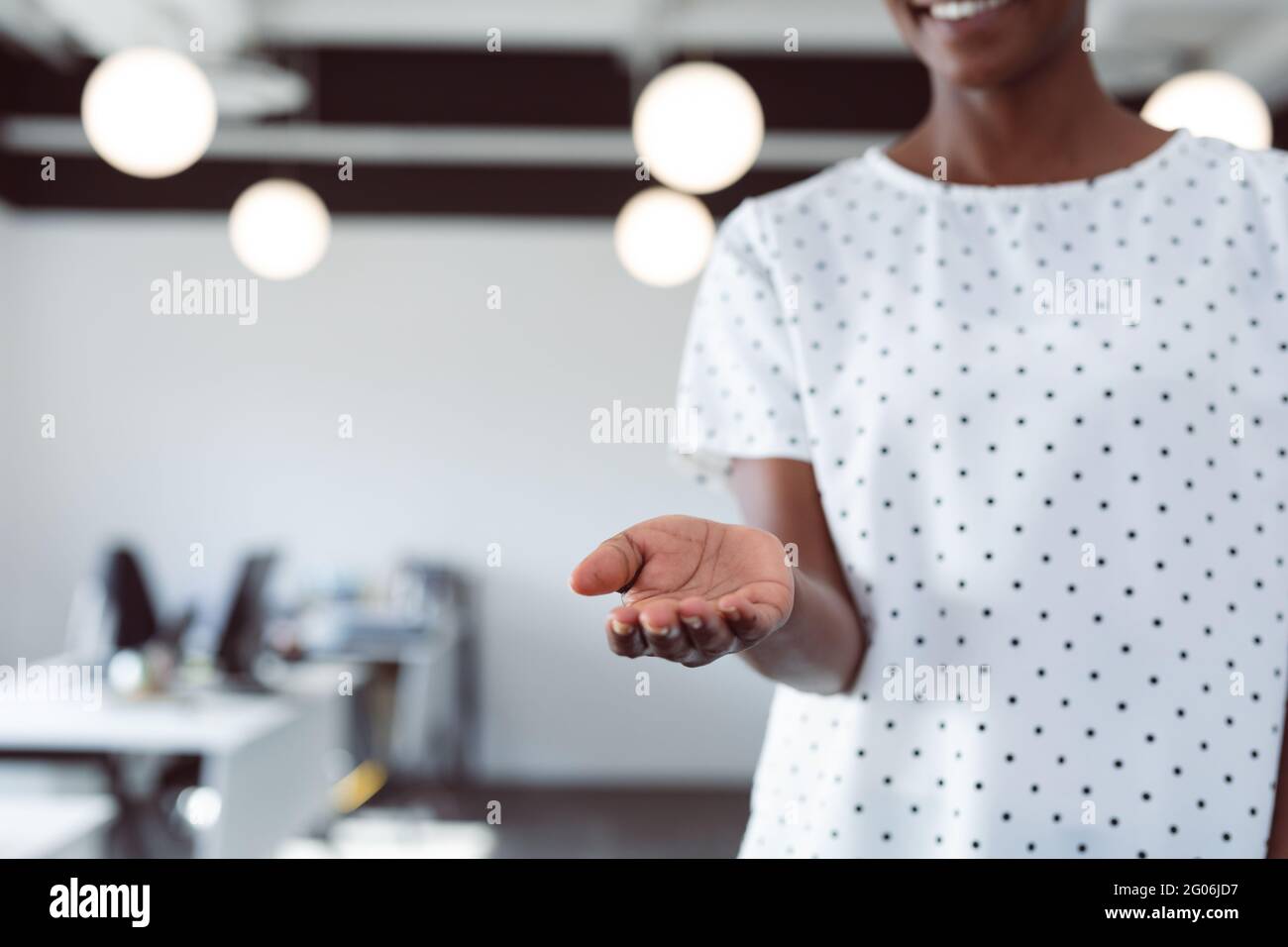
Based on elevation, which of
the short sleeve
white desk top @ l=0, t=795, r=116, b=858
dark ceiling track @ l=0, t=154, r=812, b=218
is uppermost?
dark ceiling track @ l=0, t=154, r=812, b=218

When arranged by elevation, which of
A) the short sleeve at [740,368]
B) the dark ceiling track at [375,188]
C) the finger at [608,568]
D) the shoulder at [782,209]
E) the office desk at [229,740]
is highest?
the dark ceiling track at [375,188]

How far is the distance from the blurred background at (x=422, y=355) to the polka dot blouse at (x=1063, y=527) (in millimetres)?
4426

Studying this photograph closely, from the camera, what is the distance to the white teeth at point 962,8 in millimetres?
880

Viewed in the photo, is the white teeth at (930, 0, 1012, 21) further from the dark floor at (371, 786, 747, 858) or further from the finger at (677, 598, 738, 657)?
the dark floor at (371, 786, 747, 858)

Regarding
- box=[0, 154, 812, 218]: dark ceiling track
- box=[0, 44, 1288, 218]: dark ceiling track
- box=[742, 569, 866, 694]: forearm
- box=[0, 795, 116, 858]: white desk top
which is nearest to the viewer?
box=[742, 569, 866, 694]: forearm

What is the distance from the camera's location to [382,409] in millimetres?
6215

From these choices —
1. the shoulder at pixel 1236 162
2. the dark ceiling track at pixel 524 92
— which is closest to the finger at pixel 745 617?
the shoulder at pixel 1236 162

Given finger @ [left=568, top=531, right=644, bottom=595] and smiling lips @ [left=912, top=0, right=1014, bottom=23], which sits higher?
smiling lips @ [left=912, top=0, right=1014, bottom=23]

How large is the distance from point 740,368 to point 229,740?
7.67 ft

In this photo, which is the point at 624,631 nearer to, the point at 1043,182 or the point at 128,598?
the point at 1043,182

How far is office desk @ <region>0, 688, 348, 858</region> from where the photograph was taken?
2889 millimetres

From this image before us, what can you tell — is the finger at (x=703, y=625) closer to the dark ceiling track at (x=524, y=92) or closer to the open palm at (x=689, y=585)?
the open palm at (x=689, y=585)

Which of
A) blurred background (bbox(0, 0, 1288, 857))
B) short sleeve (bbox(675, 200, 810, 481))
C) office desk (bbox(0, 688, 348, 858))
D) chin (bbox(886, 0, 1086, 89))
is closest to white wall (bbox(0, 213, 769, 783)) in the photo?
blurred background (bbox(0, 0, 1288, 857))
